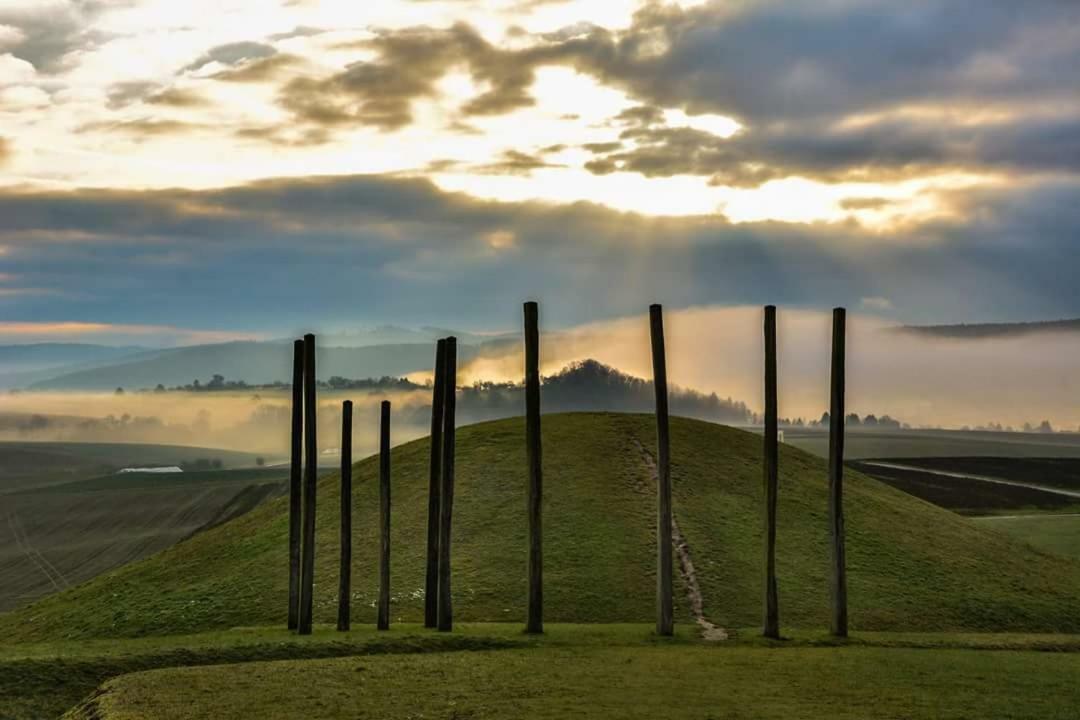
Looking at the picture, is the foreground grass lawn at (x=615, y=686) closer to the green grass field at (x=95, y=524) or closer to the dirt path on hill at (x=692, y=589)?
the dirt path on hill at (x=692, y=589)

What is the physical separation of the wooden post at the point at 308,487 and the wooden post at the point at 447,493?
16.0 feet

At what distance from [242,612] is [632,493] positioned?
22151 millimetres

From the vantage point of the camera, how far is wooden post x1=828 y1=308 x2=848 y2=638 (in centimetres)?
4647

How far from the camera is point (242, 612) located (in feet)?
185

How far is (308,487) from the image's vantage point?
1949 inches

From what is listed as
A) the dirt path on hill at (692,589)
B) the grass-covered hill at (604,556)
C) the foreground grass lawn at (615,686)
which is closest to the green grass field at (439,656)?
the foreground grass lawn at (615,686)

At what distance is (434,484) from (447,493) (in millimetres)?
900

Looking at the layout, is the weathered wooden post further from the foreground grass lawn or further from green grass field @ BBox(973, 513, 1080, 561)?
green grass field @ BBox(973, 513, 1080, 561)

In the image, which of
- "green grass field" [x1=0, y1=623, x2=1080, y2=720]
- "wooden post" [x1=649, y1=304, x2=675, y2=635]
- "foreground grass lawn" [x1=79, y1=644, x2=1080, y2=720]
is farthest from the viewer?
"wooden post" [x1=649, y1=304, x2=675, y2=635]

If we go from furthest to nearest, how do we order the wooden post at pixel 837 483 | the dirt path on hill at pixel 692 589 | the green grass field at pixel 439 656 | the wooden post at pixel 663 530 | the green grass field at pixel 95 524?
the green grass field at pixel 95 524 < the dirt path on hill at pixel 692 589 < the wooden post at pixel 837 483 < the wooden post at pixel 663 530 < the green grass field at pixel 439 656

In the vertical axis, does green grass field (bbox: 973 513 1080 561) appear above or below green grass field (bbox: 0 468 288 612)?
above

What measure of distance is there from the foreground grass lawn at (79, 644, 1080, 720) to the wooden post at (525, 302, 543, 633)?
3709 millimetres

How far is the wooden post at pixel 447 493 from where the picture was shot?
46.6m

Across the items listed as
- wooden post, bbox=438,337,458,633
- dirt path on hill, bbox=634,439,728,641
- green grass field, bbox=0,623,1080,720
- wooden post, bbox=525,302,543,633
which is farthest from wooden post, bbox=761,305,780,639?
wooden post, bbox=438,337,458,633
